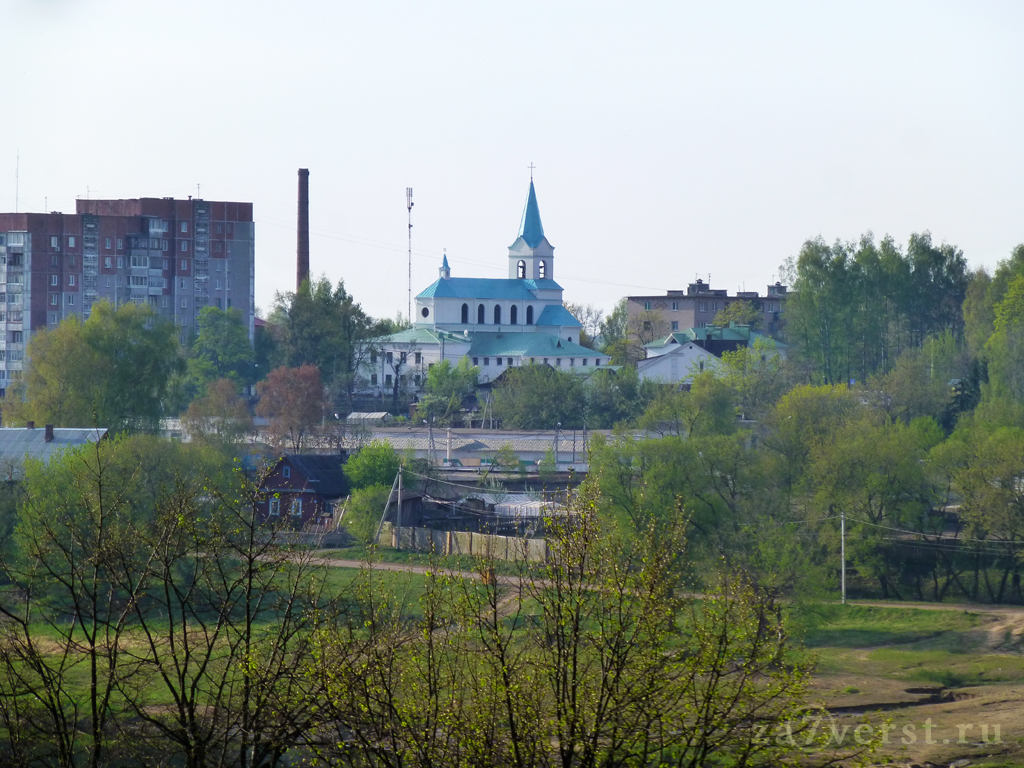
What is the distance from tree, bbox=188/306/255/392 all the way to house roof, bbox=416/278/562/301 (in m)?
21.5

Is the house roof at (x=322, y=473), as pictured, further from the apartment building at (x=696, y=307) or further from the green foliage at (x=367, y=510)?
the apartment building at (x=696, y=307)

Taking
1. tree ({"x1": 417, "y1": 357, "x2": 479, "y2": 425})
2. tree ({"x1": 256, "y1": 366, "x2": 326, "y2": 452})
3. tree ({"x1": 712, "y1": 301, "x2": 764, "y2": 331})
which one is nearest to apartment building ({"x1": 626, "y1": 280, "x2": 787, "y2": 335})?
tree ({"x1": 712, "y1": 301, "x2": 764, "y2": 331})

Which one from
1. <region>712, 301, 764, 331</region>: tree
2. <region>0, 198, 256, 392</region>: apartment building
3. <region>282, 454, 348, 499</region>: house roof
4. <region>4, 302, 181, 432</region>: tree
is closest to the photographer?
<region>282, 454, 348, 499</region>: house roof

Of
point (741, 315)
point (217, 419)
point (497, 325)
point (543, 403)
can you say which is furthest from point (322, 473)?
point (741, 315)

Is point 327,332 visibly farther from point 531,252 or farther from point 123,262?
point 531,252

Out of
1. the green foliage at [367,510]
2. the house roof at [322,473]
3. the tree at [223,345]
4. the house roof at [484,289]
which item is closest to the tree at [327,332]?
the tree at [223,345]

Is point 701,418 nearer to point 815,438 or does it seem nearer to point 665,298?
point 815,438

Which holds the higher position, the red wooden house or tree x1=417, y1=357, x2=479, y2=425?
tree x1=417, y1=357, x2=479, y2=425

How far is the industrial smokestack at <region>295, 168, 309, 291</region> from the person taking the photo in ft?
248

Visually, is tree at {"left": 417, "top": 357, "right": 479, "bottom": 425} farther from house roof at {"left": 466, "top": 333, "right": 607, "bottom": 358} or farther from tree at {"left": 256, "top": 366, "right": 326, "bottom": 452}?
house roof at {"left": 466, "top": 333, "right": 607, "bottom": 358}

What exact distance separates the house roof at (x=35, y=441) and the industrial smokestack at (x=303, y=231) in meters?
36.7

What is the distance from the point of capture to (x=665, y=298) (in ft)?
342

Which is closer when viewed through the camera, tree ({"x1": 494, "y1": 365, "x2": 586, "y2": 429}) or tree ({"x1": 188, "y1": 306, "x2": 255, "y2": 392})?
tree ({"x1": 494, "y1": 365, "x2": 586, "y2": 429})

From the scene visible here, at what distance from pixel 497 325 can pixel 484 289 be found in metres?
2.63
